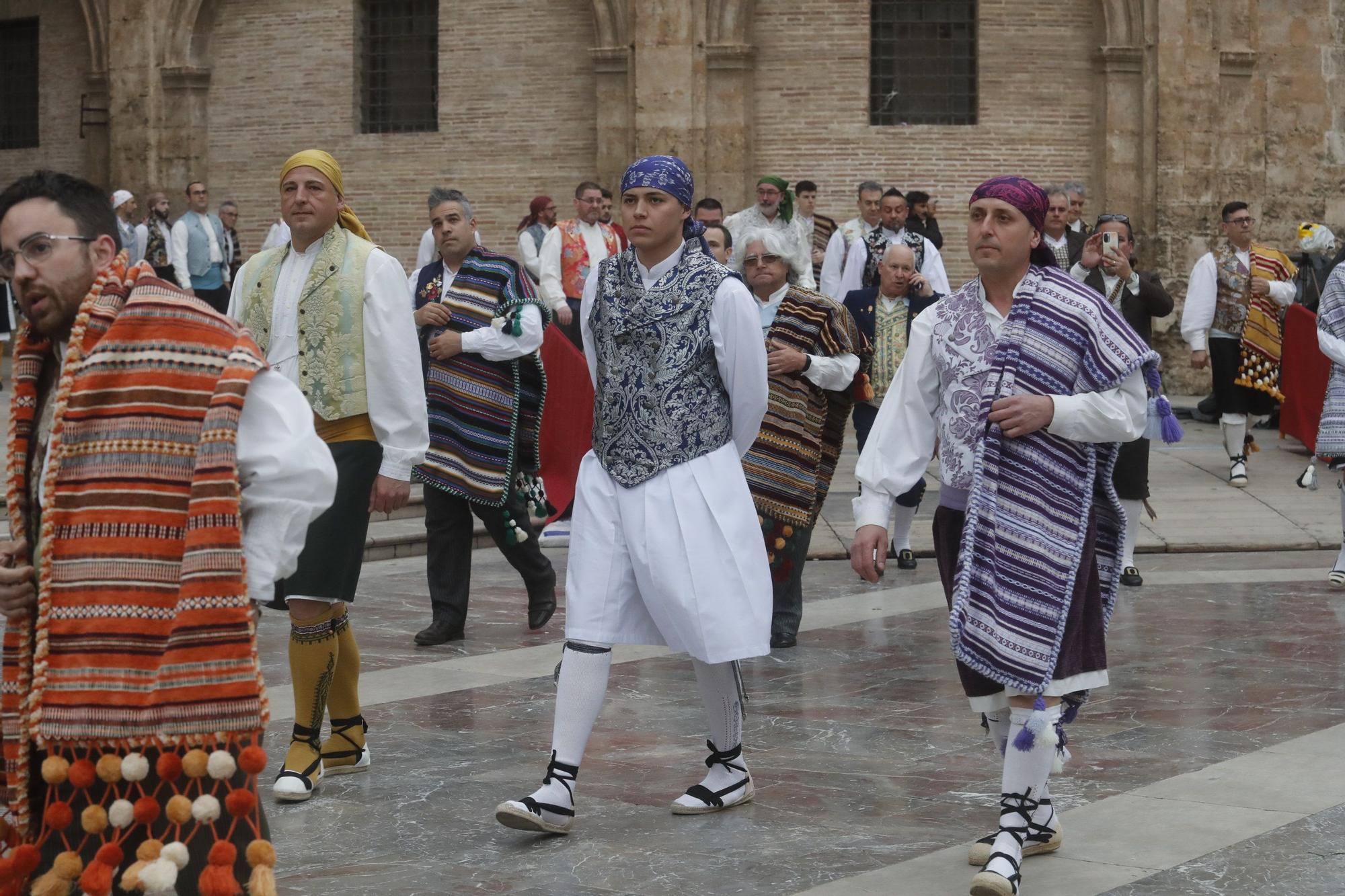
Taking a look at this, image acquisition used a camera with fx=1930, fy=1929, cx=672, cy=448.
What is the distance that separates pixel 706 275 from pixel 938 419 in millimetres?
855

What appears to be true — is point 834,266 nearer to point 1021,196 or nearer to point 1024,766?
point 1021,196

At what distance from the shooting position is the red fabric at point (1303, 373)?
14.2 meters

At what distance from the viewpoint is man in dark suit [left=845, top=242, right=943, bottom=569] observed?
11.4 meters

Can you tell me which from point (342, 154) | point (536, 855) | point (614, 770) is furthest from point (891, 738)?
point (342, 154)

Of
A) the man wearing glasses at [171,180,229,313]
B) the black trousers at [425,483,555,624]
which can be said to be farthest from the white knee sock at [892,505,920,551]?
the man wearing glasses at [171,180,229,313]

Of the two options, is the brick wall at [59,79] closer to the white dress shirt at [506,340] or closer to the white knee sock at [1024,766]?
the white dress shirt at [506,340]

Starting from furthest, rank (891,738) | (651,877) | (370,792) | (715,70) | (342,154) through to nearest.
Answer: (342,154)
(715,70)
(891,738)
(370,792)
(651,877)

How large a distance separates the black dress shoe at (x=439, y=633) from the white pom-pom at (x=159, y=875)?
551cm

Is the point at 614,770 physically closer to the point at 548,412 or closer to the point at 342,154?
the point at 548,412

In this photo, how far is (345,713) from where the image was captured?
21.2ft

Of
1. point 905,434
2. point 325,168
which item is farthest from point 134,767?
point 325,168

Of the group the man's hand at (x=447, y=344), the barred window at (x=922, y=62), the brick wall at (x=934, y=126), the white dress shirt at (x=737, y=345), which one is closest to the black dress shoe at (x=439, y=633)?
the man's hand at (x=447, y=344)

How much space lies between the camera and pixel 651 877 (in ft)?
17.0

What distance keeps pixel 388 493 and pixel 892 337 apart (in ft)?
19.8
